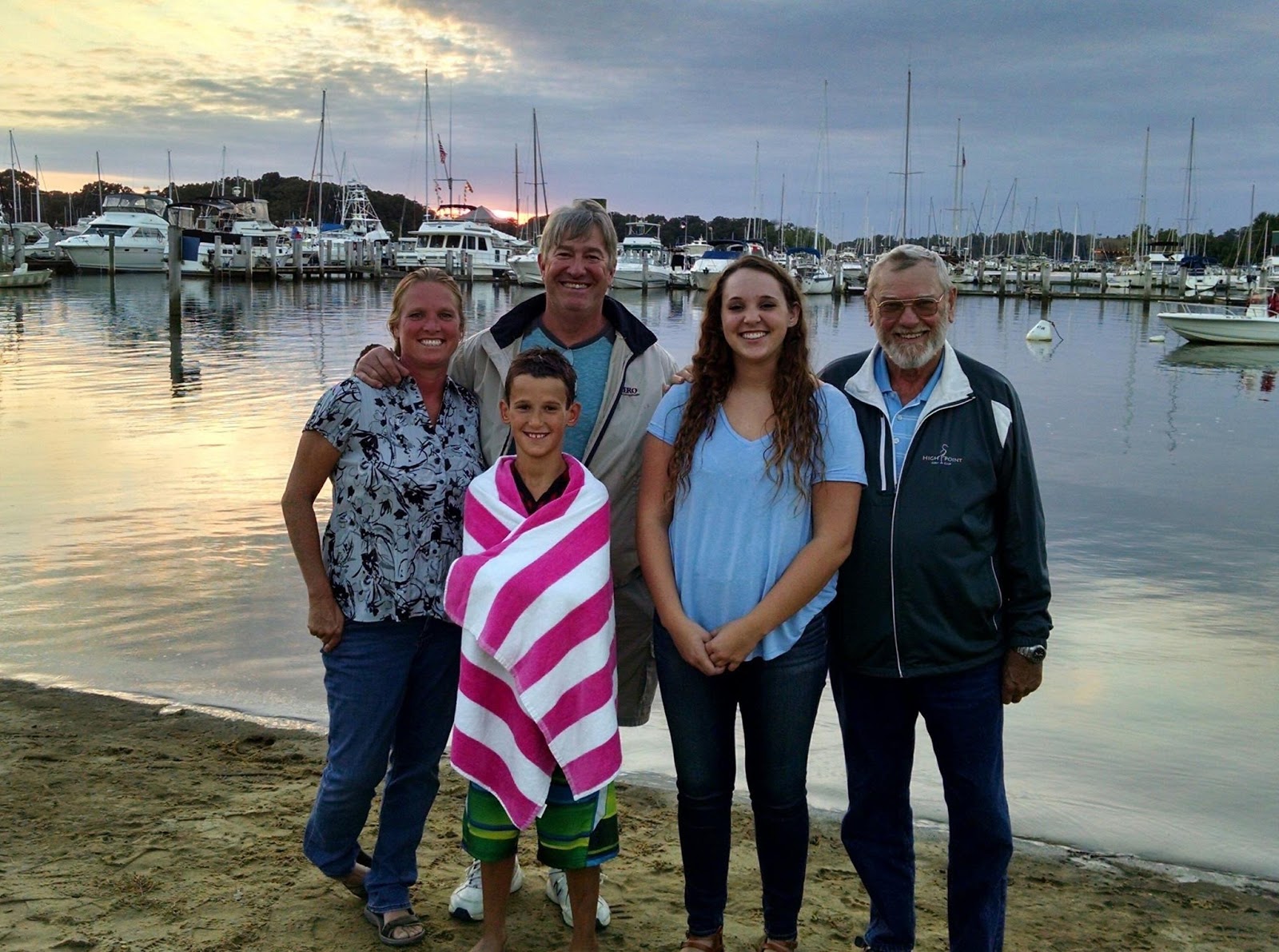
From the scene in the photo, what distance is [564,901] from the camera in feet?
12.3

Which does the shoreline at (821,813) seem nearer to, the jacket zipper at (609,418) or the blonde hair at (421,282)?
the jacket zipper at (609,418)

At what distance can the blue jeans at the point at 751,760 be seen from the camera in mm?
3168

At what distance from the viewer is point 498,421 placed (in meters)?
3.64

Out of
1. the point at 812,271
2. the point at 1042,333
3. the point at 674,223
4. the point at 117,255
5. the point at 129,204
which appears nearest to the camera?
the point at 1042,333

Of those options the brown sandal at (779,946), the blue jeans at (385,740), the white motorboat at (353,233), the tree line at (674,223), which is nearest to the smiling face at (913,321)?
the blue jeans at (385,740)

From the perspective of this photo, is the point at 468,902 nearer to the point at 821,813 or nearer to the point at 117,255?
the point at 821,813

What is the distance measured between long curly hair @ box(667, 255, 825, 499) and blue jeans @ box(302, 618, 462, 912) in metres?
1.00

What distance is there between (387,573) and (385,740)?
55cm

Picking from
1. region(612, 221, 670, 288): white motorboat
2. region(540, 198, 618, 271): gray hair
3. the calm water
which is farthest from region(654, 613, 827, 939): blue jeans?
region(612, 221, 670, 288): white motorboat

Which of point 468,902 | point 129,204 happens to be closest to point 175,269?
point 468,902

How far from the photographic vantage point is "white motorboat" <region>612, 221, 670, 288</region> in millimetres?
66188

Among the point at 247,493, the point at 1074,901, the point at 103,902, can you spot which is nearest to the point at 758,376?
the point at 1074,901

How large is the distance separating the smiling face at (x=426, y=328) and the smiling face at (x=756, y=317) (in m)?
0.91

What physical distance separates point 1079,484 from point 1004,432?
10.9 m
